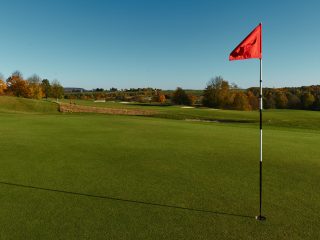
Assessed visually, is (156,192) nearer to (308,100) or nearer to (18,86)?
(18,86)

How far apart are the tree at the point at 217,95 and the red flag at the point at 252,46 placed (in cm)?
8341

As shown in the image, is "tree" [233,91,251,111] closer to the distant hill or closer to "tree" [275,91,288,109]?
"tree" [275,91,288,109]

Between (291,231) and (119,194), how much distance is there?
3.78m

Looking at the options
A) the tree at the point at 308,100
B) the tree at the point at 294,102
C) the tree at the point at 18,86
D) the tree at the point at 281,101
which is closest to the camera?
the tree at the point at 18,86

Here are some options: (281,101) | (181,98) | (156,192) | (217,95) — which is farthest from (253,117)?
(281,101)

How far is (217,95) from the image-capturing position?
291ft

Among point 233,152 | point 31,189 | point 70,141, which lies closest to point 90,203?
point 31,189

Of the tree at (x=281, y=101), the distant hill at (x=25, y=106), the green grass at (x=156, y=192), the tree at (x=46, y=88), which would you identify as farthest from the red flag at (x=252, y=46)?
the tree at (x=281, y=101)

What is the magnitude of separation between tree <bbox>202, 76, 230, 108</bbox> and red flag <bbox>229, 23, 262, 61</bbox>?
83.4 metres

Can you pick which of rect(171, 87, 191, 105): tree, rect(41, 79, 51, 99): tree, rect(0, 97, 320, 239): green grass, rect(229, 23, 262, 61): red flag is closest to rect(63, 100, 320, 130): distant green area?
rect(0, 97, 320, 239): green grass

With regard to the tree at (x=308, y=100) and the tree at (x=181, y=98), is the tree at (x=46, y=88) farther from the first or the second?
the tree at (x=308, y=100)

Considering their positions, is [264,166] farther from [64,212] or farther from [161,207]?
[64,212]

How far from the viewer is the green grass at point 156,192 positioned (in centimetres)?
536

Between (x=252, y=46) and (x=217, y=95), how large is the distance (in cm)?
8369
